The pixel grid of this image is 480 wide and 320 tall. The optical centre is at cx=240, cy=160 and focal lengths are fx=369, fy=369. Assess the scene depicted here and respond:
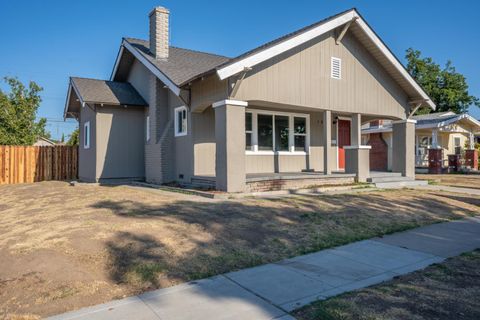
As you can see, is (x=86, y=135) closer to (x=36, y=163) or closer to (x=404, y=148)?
(x=36, y=163)

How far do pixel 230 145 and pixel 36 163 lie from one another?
12.8m

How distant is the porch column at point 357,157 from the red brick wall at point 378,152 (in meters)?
13.4

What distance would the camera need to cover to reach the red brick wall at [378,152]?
26.2 meters

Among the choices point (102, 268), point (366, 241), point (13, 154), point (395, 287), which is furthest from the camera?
point (13, 154)

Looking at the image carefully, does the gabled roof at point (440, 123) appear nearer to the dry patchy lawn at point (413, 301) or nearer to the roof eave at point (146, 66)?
the roof eave at point (146, 66)

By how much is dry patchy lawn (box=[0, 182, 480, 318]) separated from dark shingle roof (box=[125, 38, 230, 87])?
4910 mm

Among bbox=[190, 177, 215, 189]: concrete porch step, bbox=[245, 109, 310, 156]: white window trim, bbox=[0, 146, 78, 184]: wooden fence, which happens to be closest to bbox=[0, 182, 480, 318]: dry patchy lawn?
bbox=[190, 177, 215, 189]: concrete porch step

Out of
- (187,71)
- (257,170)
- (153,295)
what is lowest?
(153,295)

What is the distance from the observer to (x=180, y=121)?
13.4m

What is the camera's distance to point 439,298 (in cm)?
391

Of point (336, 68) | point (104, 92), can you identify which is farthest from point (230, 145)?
point (104, 92)

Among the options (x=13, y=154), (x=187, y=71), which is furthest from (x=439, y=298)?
(x=13, y=154)

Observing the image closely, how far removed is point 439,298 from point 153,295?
3073 millimetres

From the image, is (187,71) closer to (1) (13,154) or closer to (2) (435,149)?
(1) (13,154)
